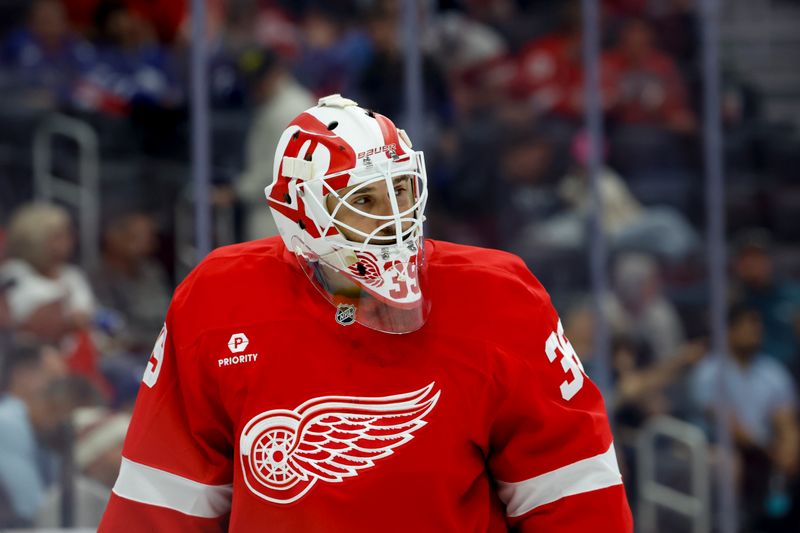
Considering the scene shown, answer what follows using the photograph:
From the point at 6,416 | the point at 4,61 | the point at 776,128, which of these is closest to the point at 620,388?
the point at 776,128

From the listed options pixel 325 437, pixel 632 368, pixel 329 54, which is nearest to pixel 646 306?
pixel 632 368

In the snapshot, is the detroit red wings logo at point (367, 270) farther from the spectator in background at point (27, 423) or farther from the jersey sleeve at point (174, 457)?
the spectator in background at point (27, 423)

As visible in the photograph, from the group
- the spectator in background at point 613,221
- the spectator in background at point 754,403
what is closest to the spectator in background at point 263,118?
the spectator in background at point 613,221

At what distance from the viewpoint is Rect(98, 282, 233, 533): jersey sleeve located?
1642mm

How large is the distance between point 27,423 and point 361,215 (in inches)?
64.3

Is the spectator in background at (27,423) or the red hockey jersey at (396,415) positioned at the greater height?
the red hockey jersey at (396,415)

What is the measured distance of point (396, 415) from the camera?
1.56 m

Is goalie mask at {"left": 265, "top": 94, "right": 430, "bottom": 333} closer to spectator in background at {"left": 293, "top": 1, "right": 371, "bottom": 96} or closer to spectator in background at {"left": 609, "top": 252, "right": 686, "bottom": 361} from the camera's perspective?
spectator in background at {"left": 293, "top": 1, "right": 371, "bottom": 96}

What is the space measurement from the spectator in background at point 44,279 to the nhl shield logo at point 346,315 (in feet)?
5.29

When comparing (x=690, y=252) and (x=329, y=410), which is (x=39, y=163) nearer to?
(x=690, y=252)

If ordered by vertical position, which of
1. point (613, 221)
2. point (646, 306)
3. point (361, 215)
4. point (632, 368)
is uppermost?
point (361, 215)

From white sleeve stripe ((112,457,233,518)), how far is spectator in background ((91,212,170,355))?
55.3 inches

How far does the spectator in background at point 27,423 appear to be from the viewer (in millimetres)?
2902

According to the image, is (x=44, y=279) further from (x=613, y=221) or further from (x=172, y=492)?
(x=172, y=492)
